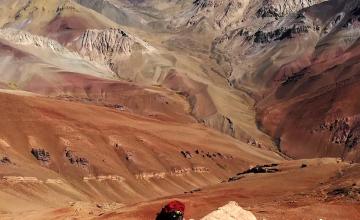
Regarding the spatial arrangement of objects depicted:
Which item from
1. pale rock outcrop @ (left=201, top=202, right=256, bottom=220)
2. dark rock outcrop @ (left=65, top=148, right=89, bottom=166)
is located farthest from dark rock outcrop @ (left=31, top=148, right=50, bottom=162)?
pale rock outcrop @ (left=201, top=202, right=256, bottom=220)

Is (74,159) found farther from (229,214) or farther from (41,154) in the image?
(229,214)

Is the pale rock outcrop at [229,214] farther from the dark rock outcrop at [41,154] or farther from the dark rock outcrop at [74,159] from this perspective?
the dark rock outcrop at [74,159]

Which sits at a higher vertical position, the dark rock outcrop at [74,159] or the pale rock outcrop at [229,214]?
the pale rock outcrop at [229,214]

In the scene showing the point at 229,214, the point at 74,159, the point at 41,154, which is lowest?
the point at 74,159

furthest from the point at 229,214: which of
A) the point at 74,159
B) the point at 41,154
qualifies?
the point at 74,159

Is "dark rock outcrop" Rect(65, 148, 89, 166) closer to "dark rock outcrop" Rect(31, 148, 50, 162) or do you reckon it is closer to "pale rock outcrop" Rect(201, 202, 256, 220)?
"dark rock outcrop" Rect(31, 148, 50, 162)

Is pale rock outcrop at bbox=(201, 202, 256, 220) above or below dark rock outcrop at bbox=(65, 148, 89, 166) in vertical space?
above

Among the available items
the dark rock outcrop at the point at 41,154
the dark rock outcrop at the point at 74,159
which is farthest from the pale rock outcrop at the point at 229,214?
the dark rock outcrop at the point at 74,159

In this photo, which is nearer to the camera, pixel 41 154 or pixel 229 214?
pixel 229 214

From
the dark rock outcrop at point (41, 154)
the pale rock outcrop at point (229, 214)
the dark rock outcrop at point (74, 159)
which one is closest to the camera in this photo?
the pale rock outcrop at point (229, 214)

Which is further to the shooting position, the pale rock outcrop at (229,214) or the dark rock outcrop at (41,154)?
the dark rock outcrop at (41,154)

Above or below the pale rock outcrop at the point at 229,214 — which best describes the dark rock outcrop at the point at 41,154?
below

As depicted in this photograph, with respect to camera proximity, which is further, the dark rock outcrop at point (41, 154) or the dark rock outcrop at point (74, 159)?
the dark rock outcrop at point (74, 159)

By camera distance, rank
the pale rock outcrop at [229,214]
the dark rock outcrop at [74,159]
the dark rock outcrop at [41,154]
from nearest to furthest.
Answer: the pale rock outcrop at [229,214], the dark rock outcrop at [41,154], the dark rock outcrop at [74,159]
